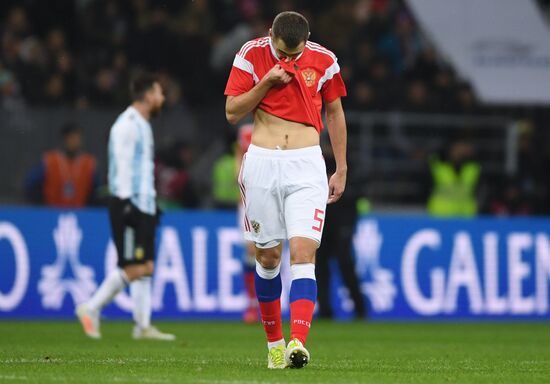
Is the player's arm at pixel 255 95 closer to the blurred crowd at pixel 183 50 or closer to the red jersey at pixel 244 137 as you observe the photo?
the red jersey at pixel 244 137

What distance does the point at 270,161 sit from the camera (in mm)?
8227

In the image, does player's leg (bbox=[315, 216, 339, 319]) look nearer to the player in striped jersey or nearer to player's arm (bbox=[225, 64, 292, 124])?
the player in striped jersey

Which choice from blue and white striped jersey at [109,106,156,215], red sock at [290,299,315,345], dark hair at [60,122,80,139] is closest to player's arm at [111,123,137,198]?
blue and white striped jersey at [109,106,156,215]

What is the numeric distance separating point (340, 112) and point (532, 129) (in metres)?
13.6

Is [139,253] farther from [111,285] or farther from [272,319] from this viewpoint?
[272,319]

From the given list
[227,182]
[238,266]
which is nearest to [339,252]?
[238,266]

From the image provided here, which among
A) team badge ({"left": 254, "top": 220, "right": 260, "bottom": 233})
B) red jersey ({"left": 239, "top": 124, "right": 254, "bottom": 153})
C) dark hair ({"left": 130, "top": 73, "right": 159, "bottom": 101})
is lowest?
team badge ({"left": 254, "top": 220, "right": 260, "bottom": 233})

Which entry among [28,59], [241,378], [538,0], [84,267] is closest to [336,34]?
[538,0]

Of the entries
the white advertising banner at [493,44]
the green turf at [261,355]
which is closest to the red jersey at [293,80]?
the green turf at [261,355]

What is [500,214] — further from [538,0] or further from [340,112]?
[340,112]

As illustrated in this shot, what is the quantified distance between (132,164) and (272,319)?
3990mm

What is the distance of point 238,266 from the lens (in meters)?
16.7

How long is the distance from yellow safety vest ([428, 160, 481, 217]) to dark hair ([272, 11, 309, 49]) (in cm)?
1068

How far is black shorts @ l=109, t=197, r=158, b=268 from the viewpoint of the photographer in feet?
39.8
